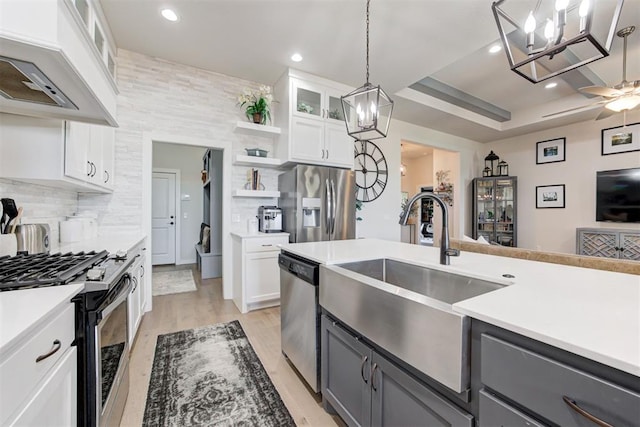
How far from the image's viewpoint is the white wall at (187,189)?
597cm

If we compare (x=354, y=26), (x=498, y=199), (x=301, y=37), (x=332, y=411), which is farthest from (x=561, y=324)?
(x=498, y=199)

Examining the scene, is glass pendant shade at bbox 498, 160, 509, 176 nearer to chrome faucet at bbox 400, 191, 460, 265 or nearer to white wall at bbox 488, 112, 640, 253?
white wall at bbox 488, 112, 640, 253

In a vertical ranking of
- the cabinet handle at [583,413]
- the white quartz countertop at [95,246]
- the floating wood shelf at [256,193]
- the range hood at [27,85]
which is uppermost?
the range hood at [27,85]

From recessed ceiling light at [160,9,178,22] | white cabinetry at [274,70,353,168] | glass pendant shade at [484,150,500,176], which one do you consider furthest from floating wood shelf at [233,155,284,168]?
glass pendant shade at [484,150,500,176]

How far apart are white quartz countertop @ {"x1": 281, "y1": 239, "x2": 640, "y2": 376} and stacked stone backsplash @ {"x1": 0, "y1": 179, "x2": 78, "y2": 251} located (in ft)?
8.98

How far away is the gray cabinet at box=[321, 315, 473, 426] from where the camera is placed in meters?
0.92

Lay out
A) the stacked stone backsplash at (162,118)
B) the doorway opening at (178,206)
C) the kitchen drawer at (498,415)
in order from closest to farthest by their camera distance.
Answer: the kitchen drawer at (498,415) < the stacked stone backsplash at (162,118) < the doorway opening at (178,206)

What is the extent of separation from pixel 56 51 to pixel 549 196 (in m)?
7.41

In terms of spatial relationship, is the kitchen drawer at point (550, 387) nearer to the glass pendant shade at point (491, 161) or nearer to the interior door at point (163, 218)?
the interior door at point (163, 218)

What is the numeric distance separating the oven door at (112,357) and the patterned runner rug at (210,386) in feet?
0.82

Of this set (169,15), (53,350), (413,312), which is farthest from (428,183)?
(53,350)

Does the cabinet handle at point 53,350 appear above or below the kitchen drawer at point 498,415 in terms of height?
above

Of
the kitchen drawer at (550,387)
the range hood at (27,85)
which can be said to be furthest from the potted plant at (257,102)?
the kitchen drawer at (550,387)

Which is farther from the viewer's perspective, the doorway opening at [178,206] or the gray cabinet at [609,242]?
the doorway opening at [178,206]
